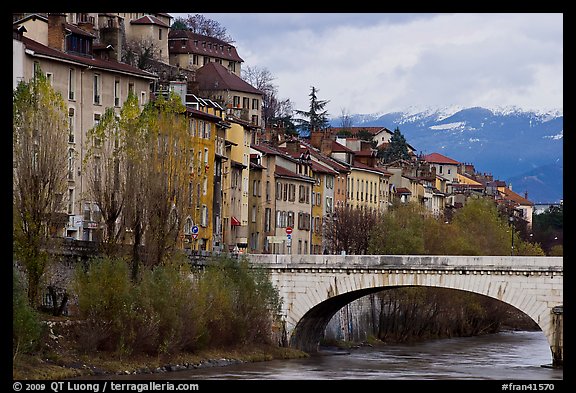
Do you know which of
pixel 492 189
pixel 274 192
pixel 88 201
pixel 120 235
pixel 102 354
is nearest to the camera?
pixel 102 354

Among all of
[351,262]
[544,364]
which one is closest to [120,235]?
[351,262]

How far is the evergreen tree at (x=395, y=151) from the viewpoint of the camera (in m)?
133

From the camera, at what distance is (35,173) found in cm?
4362

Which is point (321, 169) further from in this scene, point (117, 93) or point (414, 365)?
point (414, 365)

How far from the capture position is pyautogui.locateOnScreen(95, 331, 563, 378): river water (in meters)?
44.3

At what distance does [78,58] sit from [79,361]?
17.8m

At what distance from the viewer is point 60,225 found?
47188 mm

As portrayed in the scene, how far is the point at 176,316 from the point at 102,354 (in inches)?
134

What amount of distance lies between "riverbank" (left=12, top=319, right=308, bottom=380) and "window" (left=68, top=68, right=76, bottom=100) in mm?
12977

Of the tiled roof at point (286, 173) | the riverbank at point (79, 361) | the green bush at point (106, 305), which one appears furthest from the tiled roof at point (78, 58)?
the tiled roof at point (286, 173)

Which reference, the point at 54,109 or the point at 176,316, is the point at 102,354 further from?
the point at 54,109

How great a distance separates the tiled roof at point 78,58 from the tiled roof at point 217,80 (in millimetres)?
49895

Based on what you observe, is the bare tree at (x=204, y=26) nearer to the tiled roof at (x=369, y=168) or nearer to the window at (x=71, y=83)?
the tiled roof at (x=369, y=168)

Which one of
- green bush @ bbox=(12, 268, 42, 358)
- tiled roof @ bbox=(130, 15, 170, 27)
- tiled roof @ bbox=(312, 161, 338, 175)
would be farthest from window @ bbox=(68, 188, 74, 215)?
tiled roof @ bbox=(130, 15, 170, 27)
